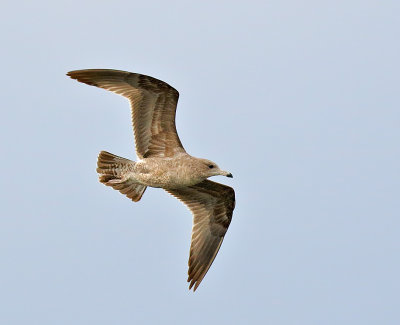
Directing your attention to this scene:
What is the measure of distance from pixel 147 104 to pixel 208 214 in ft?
7.96

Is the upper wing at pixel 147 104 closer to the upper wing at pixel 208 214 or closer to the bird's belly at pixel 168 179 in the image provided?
the bird's belly at pixel 168 179

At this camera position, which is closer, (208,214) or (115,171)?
(115,171)

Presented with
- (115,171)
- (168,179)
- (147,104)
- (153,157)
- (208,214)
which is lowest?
(208,214)

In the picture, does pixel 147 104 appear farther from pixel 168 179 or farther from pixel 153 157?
pixel 168 179

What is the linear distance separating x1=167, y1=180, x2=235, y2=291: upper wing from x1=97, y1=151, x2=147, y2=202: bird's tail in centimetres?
119

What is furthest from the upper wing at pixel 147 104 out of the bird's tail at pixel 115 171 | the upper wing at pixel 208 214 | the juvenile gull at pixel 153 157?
the upper wing at pixel 208 214

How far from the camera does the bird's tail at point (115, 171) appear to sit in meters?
15.8

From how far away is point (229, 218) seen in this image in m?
16.7

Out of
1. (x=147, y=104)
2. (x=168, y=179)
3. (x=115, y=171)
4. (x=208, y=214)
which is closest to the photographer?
(x=168, y=179)

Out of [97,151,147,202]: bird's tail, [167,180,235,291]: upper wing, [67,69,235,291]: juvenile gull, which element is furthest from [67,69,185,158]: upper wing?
[167,180,235,291]: upper wing

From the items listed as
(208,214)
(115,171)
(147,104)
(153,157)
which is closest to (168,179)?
(153,157)

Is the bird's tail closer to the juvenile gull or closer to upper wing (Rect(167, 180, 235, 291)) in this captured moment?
the juvenile gull

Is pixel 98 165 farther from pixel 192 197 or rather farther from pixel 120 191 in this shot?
pixel 192 197

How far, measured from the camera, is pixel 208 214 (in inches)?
657
